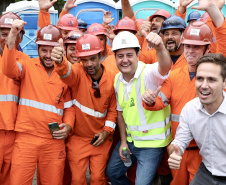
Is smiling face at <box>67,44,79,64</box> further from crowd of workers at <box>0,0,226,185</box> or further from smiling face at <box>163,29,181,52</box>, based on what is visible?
smiling face at <box>163,29,181,52</box>

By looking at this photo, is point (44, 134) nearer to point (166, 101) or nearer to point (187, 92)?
point (166, 101)

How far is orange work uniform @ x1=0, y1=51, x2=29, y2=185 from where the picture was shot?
13.2 feet

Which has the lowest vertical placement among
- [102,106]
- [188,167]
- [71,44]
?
[188,167]

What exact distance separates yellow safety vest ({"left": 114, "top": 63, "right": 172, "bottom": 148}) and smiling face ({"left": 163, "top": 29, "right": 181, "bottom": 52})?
94cm

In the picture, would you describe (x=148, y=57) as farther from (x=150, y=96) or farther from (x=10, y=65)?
(x=10, y=65)

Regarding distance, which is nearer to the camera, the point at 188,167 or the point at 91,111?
the point at 188,167

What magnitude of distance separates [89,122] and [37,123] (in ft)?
2.46

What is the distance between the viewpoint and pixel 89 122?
168 inches

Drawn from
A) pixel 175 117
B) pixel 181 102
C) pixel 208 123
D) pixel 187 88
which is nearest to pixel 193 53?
pixel 187 88

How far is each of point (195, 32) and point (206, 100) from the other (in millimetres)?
1236

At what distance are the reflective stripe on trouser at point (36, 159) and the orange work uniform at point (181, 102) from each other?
152cm

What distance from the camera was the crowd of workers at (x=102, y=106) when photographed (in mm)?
3613

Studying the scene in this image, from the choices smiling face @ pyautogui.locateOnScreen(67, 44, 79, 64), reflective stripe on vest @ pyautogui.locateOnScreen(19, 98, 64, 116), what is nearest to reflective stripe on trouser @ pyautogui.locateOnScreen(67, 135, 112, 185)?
reflective stripe on vest @ pyautogui.locateOnScreen(19, 98, 64, 116)

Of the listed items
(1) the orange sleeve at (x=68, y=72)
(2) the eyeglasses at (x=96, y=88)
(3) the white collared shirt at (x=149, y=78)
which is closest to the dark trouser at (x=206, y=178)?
(3) the white collared shirt at (x=149, y=78)
